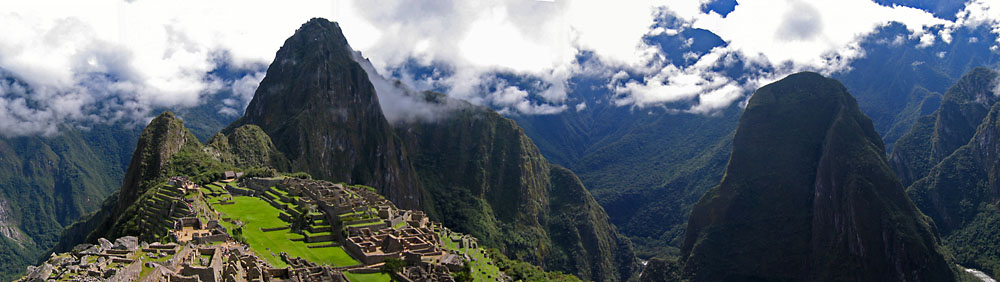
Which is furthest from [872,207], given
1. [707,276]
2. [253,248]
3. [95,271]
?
[95,271]

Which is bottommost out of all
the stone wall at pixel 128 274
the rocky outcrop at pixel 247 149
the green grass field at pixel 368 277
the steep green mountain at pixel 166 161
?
the stone wall at pixel 128 274

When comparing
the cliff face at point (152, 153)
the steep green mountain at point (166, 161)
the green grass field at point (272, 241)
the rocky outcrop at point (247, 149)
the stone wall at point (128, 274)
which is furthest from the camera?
the rocky outcrop at point (247, 149)

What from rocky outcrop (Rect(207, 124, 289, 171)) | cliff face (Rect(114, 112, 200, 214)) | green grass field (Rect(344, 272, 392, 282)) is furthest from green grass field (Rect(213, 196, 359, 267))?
rocky outcrop (Rect(207, 124, 289, 171))

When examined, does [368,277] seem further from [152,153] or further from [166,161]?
[152,153]

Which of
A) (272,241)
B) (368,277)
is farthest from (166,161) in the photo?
(368,277)

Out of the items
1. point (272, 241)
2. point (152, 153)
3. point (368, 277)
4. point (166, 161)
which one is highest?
point (152, 153)

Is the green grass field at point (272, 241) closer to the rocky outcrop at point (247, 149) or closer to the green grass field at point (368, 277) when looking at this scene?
the green grass field at point (368, 277)

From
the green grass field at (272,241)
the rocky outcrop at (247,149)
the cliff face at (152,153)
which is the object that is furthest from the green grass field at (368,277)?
the rocky outcrop at (247,149)

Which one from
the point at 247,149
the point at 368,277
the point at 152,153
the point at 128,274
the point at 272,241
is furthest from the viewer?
the point at 247,149
